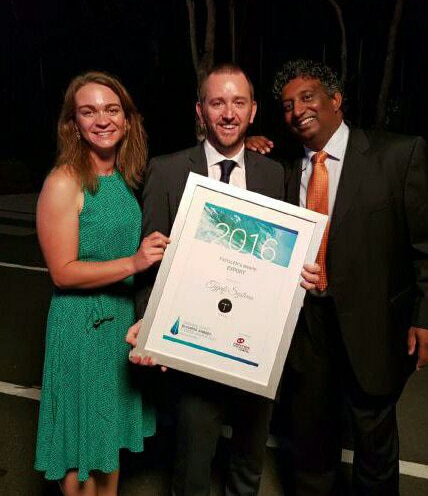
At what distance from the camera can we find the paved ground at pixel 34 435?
3637mm

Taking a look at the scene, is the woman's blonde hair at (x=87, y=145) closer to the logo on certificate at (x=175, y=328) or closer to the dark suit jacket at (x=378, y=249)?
the logo on certificate at (x=175, y=328)

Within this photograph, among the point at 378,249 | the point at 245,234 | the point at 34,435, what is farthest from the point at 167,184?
the point at 34,435

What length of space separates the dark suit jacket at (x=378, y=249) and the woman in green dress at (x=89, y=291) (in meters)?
0.97

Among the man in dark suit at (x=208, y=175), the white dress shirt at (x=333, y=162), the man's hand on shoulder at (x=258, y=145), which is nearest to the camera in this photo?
the man in dark suit at (x=208, y=175)

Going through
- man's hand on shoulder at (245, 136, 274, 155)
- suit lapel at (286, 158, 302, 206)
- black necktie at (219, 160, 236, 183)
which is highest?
man's hand on shoulder at (245, 136, 274, 155)

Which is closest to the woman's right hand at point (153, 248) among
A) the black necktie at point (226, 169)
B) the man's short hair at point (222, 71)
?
the black necktie at point (226, 169)

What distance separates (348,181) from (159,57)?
61.7 ft

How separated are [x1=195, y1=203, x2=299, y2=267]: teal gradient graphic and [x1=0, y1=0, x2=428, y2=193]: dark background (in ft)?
51.4

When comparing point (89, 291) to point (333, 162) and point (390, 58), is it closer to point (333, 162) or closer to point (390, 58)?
point (333, 162)

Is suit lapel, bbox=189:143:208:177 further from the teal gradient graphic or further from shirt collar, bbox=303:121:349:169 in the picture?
shirt collar, bbox=303:121:349:169

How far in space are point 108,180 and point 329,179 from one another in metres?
1.03

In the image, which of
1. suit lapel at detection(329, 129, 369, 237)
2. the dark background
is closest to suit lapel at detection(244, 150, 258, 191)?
suit lapel at detection(329, 129, 369, 237)

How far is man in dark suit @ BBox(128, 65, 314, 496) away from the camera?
2623 millimetres

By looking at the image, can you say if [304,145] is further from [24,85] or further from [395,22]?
[24,85]
